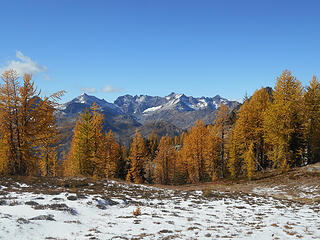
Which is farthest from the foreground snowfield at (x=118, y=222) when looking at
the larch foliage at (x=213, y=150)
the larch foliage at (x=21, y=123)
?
the larch foliage at (x=213, y=150)

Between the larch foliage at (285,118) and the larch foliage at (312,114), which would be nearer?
the larch foliage at (285,118)

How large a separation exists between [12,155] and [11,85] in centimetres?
663

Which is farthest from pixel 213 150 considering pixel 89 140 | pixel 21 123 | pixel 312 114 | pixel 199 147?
pixel 21 123

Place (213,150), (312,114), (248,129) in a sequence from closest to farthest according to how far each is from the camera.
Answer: (312,114) < (248,129) < (213,150)

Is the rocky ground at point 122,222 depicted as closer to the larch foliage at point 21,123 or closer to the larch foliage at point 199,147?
the larch foliage at point 21,123

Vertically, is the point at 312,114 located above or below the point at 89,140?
above

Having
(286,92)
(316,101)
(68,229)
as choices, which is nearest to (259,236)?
(68,229)

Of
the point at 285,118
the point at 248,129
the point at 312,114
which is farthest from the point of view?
the point at 248,129

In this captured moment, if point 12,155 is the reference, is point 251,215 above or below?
below

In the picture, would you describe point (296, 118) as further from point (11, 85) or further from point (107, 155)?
point (11, 85)

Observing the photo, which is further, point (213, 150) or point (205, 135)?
point (205, 135)

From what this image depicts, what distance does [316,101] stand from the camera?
101 feet

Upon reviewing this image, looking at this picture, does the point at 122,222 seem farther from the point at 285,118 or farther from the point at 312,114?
the point at 312,114

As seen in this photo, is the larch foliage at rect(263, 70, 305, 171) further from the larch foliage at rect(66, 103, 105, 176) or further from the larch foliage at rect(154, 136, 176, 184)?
Result: the larch foliage at rect(154, 136, 176, 184)
